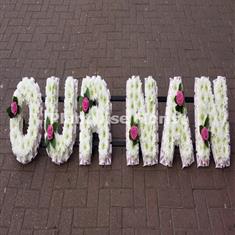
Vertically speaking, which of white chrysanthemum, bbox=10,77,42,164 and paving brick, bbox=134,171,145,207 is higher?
white chrysanthemum, bbox=10,77,42,164

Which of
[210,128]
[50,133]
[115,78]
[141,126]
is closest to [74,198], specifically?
[50,133]

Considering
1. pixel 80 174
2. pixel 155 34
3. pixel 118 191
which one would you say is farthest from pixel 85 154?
pixel 155 34

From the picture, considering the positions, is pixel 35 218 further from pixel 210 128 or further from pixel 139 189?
Answer: pixel 210 128

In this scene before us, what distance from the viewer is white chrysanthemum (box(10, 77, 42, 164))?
439cm

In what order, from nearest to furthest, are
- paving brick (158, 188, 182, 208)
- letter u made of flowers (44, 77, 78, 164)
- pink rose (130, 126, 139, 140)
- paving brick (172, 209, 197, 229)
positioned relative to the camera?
paving brick (172, 209, 197, 229) < paving brick (158, 188, 182, 208) < pink rose (130, 126, 139, 140) < letter u made of flowers (44, 77, 78, 164)

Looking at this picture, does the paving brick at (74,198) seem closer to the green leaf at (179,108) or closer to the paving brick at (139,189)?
the paving brick at (139,189)

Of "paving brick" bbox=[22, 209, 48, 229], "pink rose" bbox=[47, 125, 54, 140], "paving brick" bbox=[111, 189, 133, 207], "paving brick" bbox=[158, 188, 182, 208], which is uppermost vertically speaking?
"pink rose" bbox=[47, 125, 54, 140]

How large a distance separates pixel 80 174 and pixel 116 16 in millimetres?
3851

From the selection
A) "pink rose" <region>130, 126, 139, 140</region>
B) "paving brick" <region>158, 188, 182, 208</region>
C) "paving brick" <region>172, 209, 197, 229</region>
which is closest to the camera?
"paving brick" <region>172, 209, 197, 229</region>

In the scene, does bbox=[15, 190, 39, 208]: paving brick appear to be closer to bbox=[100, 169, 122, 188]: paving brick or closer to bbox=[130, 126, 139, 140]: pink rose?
bbox=[100, 169, 122, 188]: paving brick

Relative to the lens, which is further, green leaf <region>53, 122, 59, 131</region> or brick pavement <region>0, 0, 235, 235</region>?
green leaf <region>53, 122, 59, 131</region>

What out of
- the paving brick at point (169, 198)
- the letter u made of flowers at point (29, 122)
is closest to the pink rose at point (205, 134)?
the paving brick at point (169, 198)

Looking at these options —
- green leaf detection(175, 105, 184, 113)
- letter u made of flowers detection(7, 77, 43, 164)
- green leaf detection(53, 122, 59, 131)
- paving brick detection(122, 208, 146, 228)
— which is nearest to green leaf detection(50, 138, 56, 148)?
green leaf detection(53, 122, 59, 131)

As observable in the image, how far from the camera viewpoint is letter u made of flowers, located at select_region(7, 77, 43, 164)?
14.4 ft
